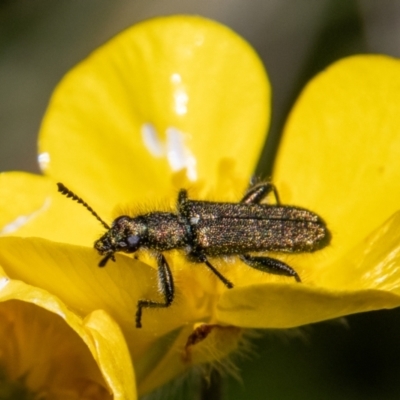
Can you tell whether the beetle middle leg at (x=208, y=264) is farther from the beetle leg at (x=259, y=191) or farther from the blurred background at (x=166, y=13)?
the blurred background at (x=166, y=13)

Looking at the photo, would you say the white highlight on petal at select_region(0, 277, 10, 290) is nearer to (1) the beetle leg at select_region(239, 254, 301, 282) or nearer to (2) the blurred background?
(1) the beetle leg at select_region(239, 254, 301, 282)

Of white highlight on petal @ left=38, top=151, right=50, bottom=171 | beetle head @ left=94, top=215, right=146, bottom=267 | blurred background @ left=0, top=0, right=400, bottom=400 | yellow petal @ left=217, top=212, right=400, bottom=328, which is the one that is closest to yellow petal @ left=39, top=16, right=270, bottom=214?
white highlight on petal @ left=38, top=151, right=50, bottom=171

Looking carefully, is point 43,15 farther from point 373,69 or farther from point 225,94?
point 373,69

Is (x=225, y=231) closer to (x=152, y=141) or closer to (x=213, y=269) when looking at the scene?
(x=213, y=269)

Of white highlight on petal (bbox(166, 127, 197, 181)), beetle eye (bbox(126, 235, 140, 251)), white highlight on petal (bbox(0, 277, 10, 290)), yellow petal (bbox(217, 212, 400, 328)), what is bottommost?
beetle eye (bbox(126, 235, 140, 251))

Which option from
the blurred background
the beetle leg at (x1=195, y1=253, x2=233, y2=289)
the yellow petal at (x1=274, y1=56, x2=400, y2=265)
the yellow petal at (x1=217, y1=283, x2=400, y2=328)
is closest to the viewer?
the yellow petal at (x1=217, y1=283, x2=400, y2=328)

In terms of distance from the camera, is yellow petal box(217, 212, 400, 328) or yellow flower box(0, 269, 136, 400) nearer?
yellow petal box(217, 212, 400, 328)
